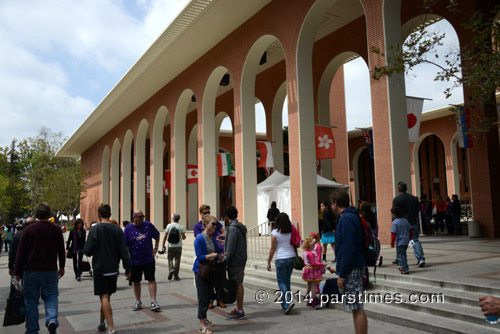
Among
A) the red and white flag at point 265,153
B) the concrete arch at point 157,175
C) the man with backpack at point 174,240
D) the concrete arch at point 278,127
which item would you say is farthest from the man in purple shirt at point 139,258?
the concrete arch at point 157,175

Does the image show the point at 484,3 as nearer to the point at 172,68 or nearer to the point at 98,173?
the point at 172,68

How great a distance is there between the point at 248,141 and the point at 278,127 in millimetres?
4986

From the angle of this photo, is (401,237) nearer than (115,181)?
Yes

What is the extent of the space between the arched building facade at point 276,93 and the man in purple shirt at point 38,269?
8110 mm

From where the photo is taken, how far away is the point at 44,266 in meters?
5.13

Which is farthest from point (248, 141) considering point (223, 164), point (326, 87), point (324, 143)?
point (326, 87)

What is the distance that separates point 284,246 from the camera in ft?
21.2

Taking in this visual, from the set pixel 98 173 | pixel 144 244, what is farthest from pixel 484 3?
pixel 98 173

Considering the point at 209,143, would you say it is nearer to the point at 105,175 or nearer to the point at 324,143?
the point at 324,143

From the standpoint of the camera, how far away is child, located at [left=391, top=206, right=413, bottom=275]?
6.96 meters

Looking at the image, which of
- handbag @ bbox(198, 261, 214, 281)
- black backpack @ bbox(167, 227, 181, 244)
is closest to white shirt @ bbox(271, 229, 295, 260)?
handbag @ bbox(198, 261, 214, 281)

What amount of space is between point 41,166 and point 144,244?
3722 centimetres

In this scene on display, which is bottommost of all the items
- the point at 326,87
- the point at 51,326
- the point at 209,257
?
the point at 51,326

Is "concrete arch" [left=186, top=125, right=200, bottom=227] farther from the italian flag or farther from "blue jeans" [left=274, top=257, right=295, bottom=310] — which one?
"blue jeans" [left=274, top=257, right=295, bottom=310]
